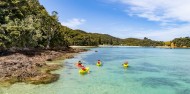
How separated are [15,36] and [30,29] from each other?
5.58 meters

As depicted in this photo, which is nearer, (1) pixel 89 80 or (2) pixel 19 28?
(1) pixel 89 80

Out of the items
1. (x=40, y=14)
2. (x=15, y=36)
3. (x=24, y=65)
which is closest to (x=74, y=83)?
(x=24, y=65)

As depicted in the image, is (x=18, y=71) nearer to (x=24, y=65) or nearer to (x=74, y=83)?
(x=24, y=65)

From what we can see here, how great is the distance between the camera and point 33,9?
8950cm

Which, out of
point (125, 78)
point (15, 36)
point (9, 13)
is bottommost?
point (125, 78)

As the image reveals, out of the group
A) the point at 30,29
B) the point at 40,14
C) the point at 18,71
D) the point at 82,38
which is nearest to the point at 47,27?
the point at 40,14

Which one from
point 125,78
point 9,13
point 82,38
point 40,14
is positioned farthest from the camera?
point 82,38

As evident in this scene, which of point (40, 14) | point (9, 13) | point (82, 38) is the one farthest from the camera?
point (82, 38)

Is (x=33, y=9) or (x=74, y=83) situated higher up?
(x=33, y=9)

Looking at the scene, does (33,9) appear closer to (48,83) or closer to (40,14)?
(40,14)

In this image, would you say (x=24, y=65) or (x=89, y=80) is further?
(x=24, y=65)

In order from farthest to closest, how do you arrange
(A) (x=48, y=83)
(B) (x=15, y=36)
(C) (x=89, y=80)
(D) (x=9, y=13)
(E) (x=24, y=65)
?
1. (D) (x=9, y=13)
2. (B) (x=15, y=36)
3. (E) (x=24, y=65)
4. (C) (x=89, y=80)
5. (A) (x=48, y=83)

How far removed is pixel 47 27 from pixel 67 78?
59291 mm

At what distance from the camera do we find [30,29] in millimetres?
62938
